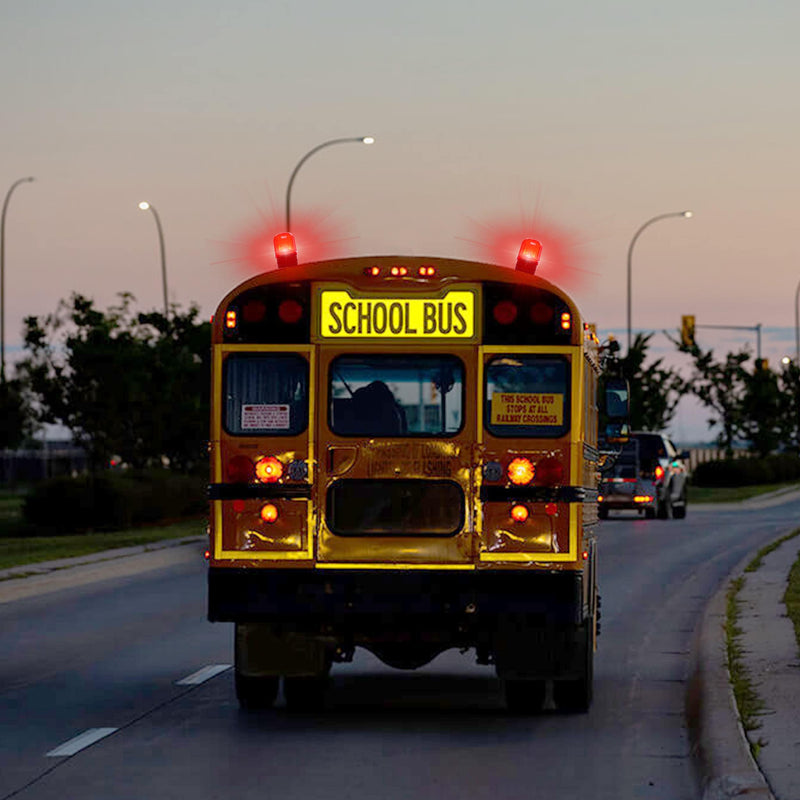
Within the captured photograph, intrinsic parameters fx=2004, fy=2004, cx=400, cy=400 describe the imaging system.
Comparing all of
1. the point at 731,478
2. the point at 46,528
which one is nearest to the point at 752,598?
the point at 46,528

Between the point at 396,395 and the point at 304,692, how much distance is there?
2309 millimetres

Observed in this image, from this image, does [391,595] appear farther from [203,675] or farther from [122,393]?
[122,393]

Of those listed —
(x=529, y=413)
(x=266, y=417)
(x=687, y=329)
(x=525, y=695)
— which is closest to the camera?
(x=529, y=413)

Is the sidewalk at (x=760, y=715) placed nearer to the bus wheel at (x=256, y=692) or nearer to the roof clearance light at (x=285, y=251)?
the bus wheel at (x=256, y=692)

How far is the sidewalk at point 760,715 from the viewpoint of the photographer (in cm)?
988

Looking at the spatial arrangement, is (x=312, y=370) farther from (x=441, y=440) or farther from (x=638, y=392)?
(x=638, y=392)

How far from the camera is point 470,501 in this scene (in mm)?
12516

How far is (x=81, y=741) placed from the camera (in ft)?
39.4

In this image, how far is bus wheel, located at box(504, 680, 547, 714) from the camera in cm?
1341

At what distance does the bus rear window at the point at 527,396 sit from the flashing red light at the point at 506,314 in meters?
0.23

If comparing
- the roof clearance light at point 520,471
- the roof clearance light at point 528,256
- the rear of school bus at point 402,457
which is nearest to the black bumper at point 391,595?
the rear of school bus at point 402,457

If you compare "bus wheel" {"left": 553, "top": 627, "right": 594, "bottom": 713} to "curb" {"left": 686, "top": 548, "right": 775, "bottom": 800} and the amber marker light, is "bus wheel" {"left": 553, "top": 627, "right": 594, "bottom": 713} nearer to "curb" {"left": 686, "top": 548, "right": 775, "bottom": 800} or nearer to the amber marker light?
"curb" {"left": 686, "top": 548, "right": 775, "bottom": 800}

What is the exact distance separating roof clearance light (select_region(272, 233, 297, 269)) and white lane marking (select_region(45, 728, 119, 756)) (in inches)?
125

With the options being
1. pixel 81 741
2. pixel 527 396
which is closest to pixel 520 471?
pixel 527 396
